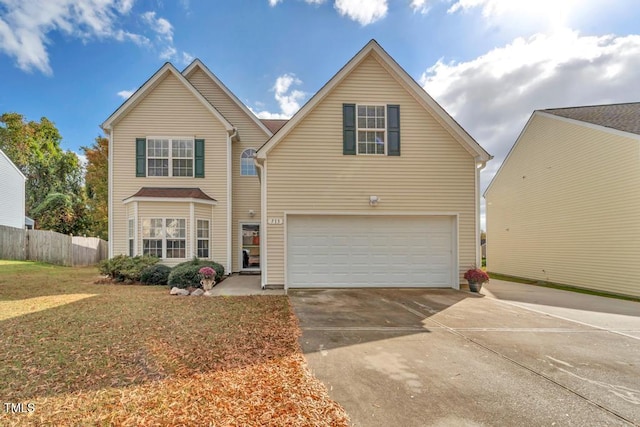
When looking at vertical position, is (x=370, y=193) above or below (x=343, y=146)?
below

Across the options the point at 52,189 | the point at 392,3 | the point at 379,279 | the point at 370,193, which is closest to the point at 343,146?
the point at 370,193

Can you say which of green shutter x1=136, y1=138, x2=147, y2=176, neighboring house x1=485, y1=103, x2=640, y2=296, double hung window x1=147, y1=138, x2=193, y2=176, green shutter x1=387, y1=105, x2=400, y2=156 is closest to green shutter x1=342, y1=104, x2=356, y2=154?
green shutter x1=387, y1=105, x2=400, y2=156

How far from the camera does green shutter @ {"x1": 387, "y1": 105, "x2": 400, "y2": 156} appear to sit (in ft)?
31.6

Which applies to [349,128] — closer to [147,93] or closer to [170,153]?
[170,153]

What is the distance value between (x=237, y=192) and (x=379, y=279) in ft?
26.2

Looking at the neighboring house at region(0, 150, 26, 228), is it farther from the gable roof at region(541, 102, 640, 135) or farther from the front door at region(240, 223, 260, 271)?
the gable roof at region(541, 102, 640, 135)

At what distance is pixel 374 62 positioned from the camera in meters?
9.72

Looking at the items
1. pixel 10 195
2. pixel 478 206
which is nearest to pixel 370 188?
pixel 478 206

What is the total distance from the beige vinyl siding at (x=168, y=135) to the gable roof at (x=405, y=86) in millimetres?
4742

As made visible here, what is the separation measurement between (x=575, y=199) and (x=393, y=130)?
358 inches

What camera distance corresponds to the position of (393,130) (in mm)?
9688

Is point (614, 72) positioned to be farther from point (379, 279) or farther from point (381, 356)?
point (381, 356)

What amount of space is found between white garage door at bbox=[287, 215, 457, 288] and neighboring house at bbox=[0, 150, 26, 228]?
76.7 ft

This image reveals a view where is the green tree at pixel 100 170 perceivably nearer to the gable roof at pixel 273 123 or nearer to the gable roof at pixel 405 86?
the gable roof at pixel 273 123
